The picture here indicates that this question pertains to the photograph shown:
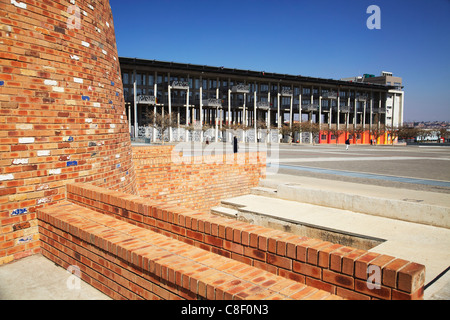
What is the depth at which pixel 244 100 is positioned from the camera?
2216 inches

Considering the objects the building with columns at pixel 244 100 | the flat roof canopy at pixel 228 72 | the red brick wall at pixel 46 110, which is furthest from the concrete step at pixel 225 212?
the flat roof canopy at pixel 228 72

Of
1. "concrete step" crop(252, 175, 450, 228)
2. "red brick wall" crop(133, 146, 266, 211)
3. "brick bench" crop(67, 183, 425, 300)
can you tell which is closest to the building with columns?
"red brick wall" crop(133, 146, 266, 211)

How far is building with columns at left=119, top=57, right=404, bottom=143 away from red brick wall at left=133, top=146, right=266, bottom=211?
1424 inches

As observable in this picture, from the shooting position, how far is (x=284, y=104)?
2515 inches

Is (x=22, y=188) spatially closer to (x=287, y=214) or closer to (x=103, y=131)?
(x=103, y=131)

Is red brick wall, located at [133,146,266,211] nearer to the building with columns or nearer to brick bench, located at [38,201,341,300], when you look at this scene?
brick bench, located at [38,201,341,300]

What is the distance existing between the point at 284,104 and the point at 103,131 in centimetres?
6161

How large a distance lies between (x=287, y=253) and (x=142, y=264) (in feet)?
3.95

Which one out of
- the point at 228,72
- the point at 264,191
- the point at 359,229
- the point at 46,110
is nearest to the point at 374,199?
the point at 359,229

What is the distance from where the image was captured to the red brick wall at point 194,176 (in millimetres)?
8492

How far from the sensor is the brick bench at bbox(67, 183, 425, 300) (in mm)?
1983

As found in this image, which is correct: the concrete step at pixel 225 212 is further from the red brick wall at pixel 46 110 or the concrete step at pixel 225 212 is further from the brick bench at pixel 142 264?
the brick bench at pixel 142 264

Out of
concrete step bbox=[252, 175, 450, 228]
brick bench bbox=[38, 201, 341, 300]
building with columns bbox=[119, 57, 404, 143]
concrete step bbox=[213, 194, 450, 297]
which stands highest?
building with columns bbox=[119, 57, 404, 143]

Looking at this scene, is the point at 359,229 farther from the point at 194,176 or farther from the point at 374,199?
the point at 194,176
